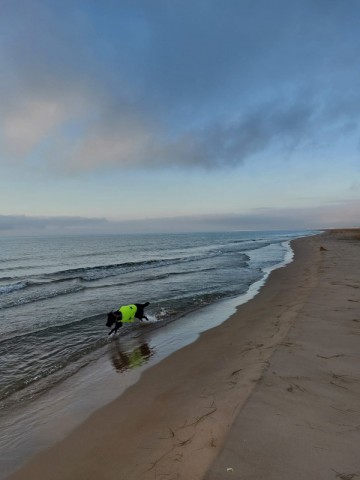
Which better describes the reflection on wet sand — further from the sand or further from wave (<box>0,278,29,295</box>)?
wave (<box>0,278,29,295</box>)

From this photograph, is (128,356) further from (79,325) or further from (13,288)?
(13,288)

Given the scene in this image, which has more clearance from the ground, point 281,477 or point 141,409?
point 281,477

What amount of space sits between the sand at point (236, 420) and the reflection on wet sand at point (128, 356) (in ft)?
2.16

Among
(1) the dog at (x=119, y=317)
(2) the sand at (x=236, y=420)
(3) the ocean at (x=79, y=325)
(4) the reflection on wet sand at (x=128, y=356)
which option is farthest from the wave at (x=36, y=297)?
(2) the sand at (x=236, y=420)

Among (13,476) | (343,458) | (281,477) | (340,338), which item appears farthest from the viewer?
(340,338)

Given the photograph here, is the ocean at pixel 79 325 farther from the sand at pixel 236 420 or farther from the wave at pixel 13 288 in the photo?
the sand at pixel 236 420

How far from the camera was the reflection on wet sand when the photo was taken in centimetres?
718

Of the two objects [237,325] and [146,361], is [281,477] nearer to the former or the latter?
[146,361]

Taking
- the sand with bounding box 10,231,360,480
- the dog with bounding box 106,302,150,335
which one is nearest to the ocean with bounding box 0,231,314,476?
the dog with bounding box 106,302,150,335

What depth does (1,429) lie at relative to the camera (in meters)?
4.73

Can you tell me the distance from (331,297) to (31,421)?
9341mm

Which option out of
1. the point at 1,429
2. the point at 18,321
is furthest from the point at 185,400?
the point at 18,321

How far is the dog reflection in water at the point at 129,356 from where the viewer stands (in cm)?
716

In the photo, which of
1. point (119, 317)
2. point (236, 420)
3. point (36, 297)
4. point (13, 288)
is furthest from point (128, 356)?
point (13, 288)
